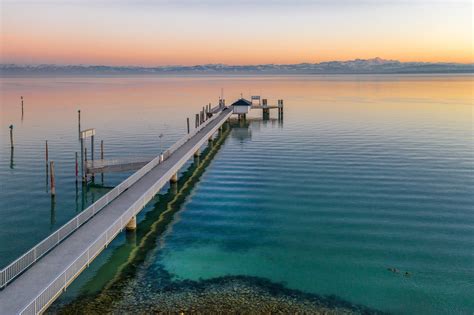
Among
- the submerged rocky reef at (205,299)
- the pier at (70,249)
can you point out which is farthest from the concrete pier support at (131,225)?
the submerged rocky reef at (205,299)

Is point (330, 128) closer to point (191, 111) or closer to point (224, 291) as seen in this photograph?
point (191, 111)

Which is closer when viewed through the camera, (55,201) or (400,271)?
(400,271)

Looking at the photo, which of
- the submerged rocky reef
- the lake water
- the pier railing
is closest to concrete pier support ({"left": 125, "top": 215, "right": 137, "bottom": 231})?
the lake water

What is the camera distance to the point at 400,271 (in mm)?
23031

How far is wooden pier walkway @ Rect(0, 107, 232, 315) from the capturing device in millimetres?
17266

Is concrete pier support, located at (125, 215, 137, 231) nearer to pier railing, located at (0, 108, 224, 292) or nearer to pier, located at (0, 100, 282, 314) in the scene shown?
pier, located at (0, 100, 282, 314)

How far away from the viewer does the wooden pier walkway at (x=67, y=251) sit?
56.6 ft

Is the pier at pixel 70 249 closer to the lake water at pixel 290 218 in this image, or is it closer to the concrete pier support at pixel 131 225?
the concrete pier support at pixel 131 225

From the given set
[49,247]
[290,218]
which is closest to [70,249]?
[49,247]

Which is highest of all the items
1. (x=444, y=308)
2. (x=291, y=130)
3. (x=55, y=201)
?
(x=291, y=130)

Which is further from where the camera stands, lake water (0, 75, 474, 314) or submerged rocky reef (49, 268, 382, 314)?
lake water (0, 75, 474, 314)

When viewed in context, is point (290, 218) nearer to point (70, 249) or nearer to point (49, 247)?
point (70, 249)

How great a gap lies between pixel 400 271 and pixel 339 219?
7.54m

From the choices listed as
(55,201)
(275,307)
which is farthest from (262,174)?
(275,307)
